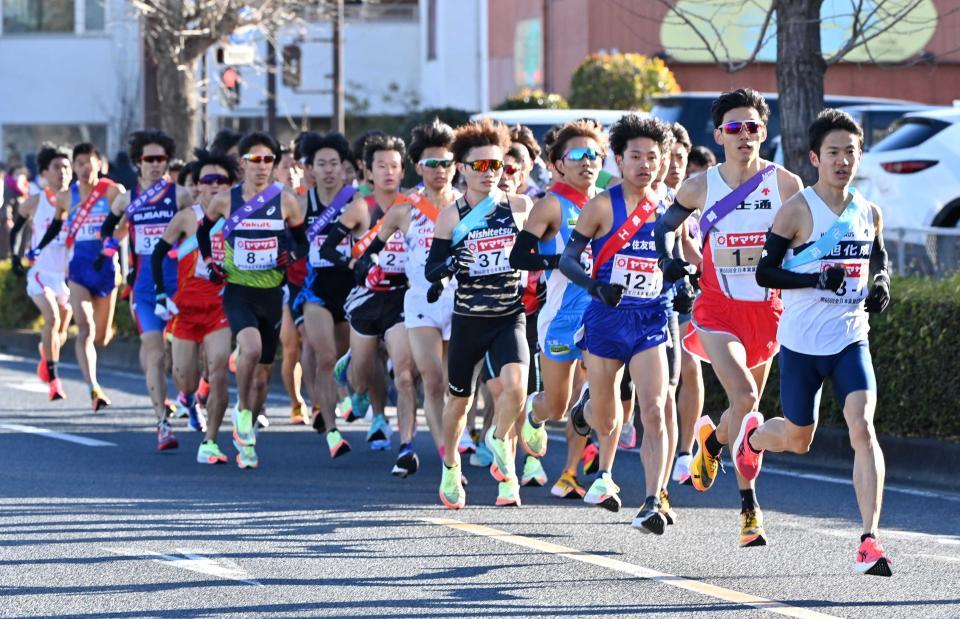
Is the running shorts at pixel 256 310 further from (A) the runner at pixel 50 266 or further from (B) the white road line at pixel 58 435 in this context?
(A) the runner at pixel 50 266

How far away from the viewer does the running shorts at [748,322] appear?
937cm

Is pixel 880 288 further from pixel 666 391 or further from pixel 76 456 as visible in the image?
pixel 76 456

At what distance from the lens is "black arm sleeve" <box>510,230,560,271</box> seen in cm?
980

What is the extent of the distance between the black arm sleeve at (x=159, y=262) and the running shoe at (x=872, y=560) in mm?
6243

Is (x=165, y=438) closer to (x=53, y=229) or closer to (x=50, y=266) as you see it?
(x=53, y=229)

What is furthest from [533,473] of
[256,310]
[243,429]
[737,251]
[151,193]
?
[151,193]

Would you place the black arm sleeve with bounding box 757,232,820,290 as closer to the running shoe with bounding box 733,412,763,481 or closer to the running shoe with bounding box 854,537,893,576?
the running shoe with bounding box 733,412,763,481

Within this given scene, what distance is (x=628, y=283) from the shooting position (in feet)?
30.8

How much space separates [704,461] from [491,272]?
1495 millimetres

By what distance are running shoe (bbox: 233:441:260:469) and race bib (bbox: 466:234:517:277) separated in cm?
250

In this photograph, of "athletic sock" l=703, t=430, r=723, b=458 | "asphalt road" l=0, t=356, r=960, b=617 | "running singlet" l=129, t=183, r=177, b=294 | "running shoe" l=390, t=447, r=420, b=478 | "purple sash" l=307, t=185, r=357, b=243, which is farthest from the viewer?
"running singlet" l=129, t=183, r=177, b=294

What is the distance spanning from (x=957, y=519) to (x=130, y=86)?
3824 centimetres

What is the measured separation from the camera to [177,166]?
1614 cm

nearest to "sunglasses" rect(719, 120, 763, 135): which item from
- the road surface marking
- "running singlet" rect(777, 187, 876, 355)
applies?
"running singlet" rect(777, 187, 876, 355)
